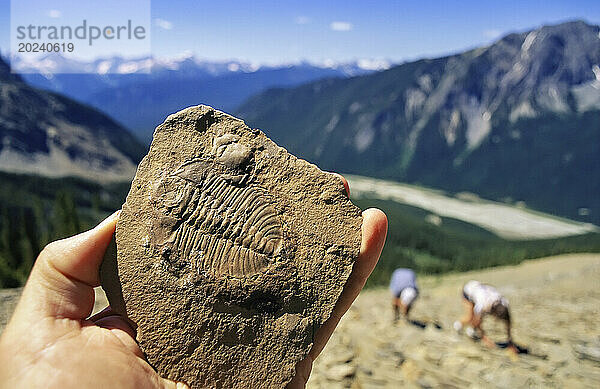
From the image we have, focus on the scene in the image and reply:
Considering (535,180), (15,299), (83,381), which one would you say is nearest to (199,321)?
(83,381)

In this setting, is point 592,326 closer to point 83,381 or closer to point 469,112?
point 83,381

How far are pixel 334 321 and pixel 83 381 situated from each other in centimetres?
214

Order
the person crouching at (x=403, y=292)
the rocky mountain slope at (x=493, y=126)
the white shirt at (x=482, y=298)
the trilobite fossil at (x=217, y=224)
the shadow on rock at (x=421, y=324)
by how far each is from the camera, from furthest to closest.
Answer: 1. the rocky mountain slope at (x=493, y=126)
2. the person crouching at (x=403, y=292)
3. the shadow on rock at (x=421, y=324)
4. the white shirt at (x=482, y=298)
5. the trilobite fossil at (x=217, y=224)

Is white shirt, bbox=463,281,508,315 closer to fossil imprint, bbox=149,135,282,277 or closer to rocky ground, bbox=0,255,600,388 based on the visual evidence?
rocky ground, bbox=0,255,600,388

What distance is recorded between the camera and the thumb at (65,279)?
3.40 metres

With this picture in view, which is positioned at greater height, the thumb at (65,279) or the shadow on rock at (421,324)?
the thumb at (65,279)

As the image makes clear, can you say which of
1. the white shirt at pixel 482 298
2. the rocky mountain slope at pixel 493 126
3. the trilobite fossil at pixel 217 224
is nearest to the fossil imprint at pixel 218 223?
the trilobite fossil at pixel 217 224

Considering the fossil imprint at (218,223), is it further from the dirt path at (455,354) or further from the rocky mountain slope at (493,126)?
the rocky mountain slope at (493,126)

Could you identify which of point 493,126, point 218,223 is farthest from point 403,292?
point 493,126

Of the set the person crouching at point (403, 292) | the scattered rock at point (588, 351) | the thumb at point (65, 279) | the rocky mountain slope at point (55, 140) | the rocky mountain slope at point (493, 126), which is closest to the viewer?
the thumb at point (65, 279)

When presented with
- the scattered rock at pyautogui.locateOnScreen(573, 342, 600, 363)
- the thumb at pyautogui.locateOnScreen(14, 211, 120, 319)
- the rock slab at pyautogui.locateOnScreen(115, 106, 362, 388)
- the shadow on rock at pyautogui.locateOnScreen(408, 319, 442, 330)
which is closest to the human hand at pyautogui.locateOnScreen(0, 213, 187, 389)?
the thumb at pyautogui.locateOnScreen(14, 211, 120, 319)

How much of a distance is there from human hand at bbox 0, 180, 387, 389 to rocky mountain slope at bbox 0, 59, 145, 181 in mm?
83949

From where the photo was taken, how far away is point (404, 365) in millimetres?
7688

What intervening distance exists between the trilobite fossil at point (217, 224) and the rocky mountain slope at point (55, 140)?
84.1 meters
